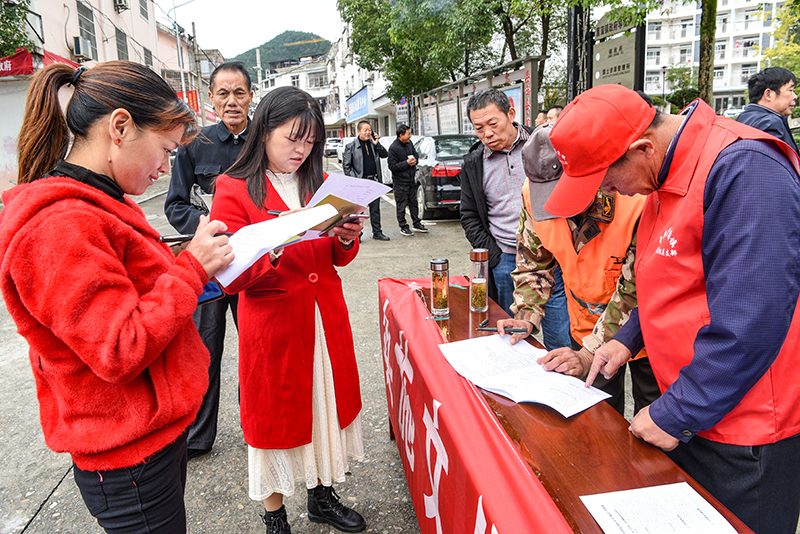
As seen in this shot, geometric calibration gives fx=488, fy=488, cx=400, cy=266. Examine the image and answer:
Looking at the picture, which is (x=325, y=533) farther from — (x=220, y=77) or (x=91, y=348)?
(x=220, y=77)

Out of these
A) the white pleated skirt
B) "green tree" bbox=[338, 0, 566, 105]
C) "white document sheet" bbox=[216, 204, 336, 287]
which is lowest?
the white pleated skirt

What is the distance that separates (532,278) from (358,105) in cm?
4129

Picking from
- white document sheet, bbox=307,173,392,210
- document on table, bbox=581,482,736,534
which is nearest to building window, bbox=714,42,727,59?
white document sheet, bbox=307,173,392,210

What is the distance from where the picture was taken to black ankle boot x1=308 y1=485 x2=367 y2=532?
2.20m

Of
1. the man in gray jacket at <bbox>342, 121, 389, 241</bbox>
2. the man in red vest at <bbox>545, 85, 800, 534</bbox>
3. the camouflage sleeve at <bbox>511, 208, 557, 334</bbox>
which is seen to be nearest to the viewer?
the man in red vest at <bbox>545, 85, 800, 534</bbox>

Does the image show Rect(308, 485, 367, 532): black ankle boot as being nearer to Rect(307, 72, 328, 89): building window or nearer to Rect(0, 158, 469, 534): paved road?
Rect(0, 158, 469, 534): paved road

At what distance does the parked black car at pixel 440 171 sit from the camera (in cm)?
897

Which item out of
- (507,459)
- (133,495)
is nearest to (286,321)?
(133,495)

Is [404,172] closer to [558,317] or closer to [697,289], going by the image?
[558,317]

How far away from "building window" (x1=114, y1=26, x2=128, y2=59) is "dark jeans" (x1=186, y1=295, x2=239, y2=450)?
21507mm

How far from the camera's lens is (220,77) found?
9.61 feet

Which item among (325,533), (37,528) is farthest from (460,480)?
(37,528)

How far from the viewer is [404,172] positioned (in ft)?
28.4

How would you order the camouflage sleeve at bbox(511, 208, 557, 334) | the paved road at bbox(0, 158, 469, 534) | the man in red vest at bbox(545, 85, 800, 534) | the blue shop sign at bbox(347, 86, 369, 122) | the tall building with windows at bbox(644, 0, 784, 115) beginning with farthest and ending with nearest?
the tall building with windows at bbox(644, 0, 784, 115), the blue shop sign at bbox(347, 86, 369, 122), the paved road at bbox(0, 158, 469, 534), the camouflage sleeve at bbox(511, 208, 557, 334), the man in red vest at bbox(545, 85, 800, 534)
